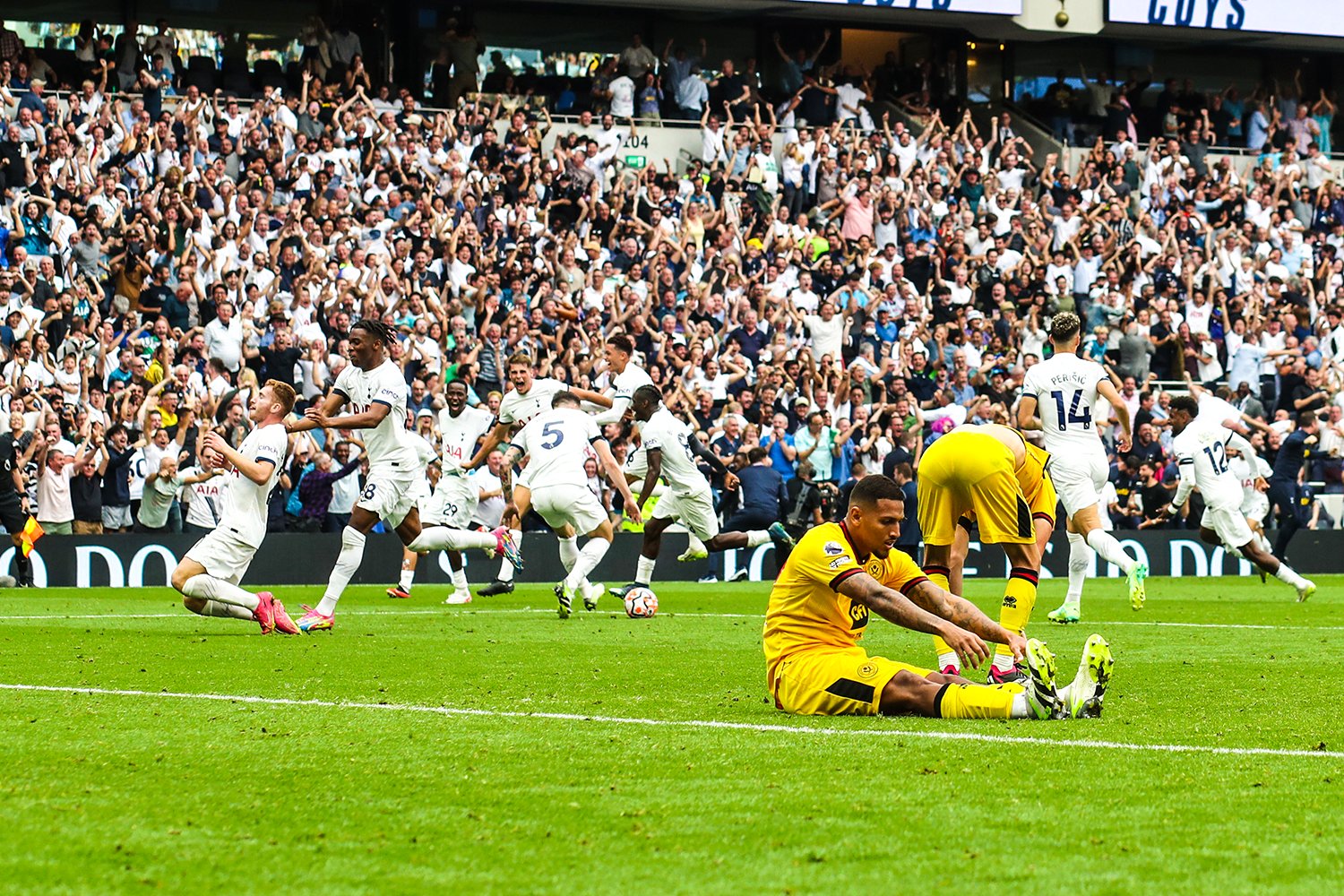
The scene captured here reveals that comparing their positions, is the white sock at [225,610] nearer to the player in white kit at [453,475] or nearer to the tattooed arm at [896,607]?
the player in white kit at [453,475]

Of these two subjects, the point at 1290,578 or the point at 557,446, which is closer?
the point at 557,446

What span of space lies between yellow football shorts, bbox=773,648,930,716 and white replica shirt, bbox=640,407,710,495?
1078cm

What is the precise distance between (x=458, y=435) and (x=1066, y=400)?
7.47 m

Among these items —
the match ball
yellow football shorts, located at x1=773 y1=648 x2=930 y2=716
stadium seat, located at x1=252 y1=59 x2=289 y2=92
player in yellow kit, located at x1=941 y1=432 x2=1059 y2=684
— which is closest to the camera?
yellow football shorts, located at x1=773 y1=648 x2=930 y2=716

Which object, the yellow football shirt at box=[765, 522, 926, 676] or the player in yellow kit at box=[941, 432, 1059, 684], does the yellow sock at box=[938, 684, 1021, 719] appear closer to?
the yellow football shirt at box=[765, 522, 926, 676]

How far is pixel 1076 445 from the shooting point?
1706 cm

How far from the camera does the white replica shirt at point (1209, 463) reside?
21922 millimetres

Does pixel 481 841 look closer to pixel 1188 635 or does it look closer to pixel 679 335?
pixel 1188 635

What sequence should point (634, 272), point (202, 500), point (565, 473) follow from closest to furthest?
point (565, 473) < point (202, 500) < point (634, 272)

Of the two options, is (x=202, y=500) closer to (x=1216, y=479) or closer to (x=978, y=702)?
A: (x=1216, y=479)

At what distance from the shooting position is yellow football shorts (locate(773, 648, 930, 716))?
28.7 feet

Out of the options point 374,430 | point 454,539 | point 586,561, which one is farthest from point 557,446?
point 374,430

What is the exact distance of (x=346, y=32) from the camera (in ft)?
103

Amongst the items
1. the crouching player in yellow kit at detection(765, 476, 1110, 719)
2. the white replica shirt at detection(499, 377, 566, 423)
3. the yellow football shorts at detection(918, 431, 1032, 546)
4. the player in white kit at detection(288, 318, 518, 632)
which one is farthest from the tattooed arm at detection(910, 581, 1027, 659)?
the white replica shirt at detection(499, 377, 566, 423)
